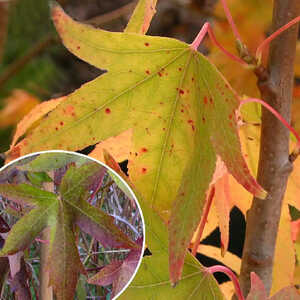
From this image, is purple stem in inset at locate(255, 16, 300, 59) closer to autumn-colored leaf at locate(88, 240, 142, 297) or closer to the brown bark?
the brown bark

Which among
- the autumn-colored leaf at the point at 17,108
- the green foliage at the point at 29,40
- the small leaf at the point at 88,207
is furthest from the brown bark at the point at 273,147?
the green foliage at the point at 29,40

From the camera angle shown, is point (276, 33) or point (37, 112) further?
point (37, 112)

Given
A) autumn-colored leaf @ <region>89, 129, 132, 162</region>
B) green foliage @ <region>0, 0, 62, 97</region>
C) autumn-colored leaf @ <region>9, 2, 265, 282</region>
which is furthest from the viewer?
green foliage @ <region>0, 0, 62, 97</region>

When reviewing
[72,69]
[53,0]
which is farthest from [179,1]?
[72,69]

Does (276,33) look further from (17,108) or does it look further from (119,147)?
(17,108)

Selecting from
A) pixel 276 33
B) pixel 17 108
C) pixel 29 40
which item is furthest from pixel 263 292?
pixel 29 40

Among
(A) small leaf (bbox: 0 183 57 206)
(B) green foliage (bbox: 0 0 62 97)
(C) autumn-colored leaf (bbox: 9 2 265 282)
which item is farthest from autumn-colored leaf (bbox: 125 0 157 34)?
(B) green foliage (bbox: 0 0 62 97)

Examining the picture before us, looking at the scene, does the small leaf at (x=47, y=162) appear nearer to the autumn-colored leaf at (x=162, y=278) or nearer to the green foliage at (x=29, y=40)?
the autumn-colored leaf at (x=162, y=278)
